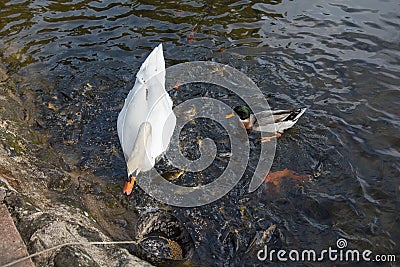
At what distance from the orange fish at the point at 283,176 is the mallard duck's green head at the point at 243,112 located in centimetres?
110

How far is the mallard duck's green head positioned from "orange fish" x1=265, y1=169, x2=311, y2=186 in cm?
110

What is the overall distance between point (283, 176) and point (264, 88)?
1.79 metres

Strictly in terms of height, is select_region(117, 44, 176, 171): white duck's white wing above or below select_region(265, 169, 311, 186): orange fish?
above

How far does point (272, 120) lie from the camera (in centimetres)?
593

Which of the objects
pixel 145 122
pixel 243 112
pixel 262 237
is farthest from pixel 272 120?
pixel 145 122

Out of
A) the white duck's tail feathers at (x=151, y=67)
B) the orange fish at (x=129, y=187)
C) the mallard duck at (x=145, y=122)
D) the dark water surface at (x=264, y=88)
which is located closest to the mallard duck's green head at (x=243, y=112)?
Answer: the dark water surface at (x=264, y=88)

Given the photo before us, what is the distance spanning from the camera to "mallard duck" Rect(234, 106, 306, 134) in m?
5.87

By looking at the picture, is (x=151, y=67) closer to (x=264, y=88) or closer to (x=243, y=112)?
(x=243, y=112)

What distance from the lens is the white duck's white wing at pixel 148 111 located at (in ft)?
15.9

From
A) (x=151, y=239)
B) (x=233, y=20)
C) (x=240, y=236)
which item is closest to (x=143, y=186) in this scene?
(x=151, y=239)

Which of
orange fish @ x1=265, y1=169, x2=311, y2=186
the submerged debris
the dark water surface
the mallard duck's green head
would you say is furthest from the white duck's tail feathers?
the submerged debris

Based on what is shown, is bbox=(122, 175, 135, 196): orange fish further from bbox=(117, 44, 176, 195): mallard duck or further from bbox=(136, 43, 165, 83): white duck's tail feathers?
bbox=(136, 43, 165, 83): white duck's tail feathers

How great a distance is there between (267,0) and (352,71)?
2.69 meters

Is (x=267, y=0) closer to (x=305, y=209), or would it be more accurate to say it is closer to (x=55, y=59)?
(x=55, y=59)
